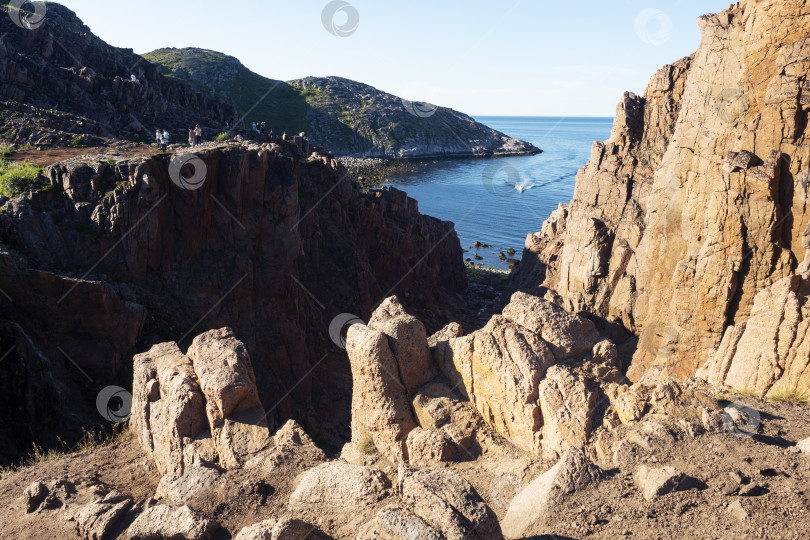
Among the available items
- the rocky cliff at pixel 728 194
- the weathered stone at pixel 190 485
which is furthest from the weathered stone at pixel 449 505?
the rocky cliff at pixel 728 194

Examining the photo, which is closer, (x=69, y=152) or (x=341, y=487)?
(x=341, y=487)

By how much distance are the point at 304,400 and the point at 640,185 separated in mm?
26491

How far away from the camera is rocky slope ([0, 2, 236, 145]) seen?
38.7 metres

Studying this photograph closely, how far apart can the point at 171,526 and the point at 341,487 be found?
9.51 ft

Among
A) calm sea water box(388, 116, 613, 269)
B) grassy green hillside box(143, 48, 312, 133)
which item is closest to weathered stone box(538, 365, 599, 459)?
calm sea water box(388, 116, 613, 269)

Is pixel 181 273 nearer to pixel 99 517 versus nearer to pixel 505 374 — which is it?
pixel 99 517

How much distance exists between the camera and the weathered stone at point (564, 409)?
10555mm

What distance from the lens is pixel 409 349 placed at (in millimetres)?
12844

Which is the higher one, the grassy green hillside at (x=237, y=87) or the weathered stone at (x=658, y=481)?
the grassy green hillside at (x=237, y=87)

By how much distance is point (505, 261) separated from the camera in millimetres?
74500

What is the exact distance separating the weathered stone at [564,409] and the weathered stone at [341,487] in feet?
11.1

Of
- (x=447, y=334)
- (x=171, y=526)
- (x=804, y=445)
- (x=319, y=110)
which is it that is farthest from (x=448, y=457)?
(x=319, y=110)

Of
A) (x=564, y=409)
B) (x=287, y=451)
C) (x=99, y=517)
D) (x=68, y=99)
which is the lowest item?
(x=287, y=451)

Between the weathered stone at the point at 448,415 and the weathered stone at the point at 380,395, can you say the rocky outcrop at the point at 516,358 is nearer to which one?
the weathered stone at the point at 448,415
